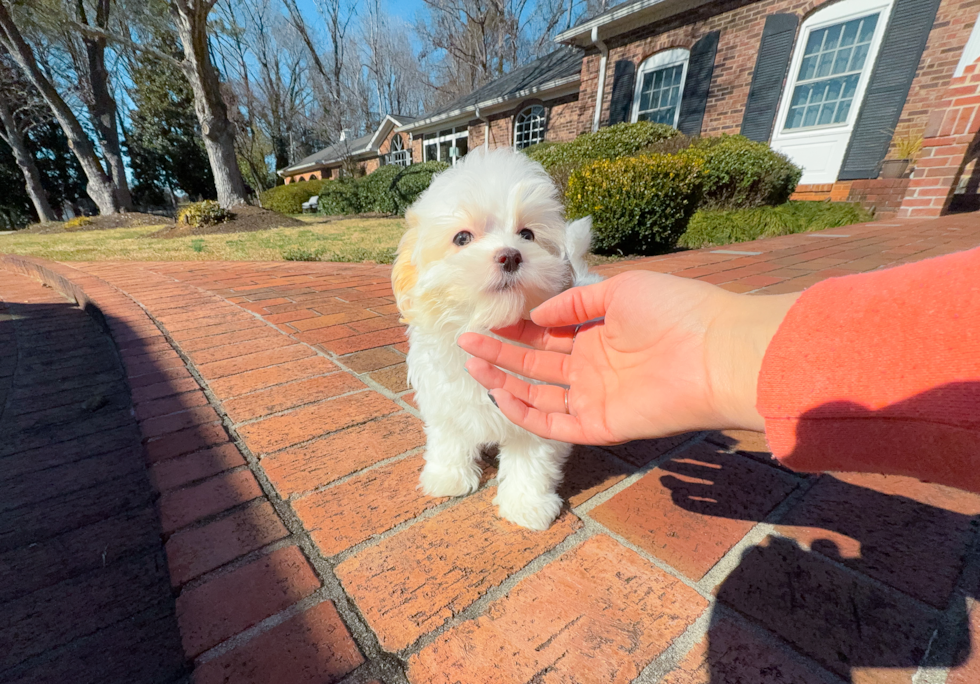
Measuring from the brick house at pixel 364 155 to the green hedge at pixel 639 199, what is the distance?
21.7 metres

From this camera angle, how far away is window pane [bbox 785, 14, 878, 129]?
8.83m

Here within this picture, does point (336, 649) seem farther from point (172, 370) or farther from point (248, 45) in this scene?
point (248, 45)

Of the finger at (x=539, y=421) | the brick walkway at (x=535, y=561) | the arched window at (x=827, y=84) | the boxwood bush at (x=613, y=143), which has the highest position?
the arched window at (x=827, y=84)

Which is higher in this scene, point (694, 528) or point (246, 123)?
point (246, 123)

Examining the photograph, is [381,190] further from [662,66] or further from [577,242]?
[577,242]

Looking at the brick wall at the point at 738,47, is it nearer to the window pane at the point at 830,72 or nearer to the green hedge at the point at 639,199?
the window pane at the point at 830,72

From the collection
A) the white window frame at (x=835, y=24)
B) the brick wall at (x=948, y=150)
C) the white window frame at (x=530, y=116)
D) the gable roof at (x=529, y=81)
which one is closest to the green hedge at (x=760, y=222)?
the brick wall at (x=948, y=150)

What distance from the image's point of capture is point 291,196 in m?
24.8

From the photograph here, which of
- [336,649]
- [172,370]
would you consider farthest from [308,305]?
[336,649]

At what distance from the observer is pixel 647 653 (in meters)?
1.01

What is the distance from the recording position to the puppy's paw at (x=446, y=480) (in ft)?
5.08

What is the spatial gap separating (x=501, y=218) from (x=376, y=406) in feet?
3.81

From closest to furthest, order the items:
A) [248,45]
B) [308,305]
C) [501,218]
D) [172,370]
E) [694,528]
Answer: [694,528] < [501,218] < [172,370] < [308,305] < [248,45]

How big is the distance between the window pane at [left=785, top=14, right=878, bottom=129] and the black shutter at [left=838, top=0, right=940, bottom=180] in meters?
0.37
